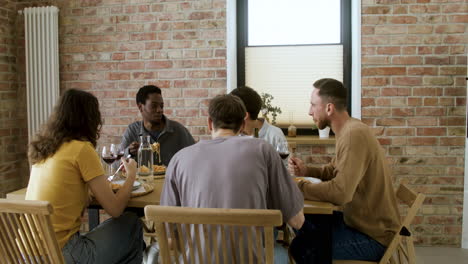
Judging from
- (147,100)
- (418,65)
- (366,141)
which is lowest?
(366,141)

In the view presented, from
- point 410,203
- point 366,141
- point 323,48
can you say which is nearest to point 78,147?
point 366,141

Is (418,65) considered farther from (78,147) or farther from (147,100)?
(78,147)

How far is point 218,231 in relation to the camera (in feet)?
4.63

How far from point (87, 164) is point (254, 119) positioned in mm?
1285

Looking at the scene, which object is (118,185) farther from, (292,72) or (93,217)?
(292,72)

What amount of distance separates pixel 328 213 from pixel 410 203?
0.56m

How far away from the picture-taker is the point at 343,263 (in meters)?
1.98

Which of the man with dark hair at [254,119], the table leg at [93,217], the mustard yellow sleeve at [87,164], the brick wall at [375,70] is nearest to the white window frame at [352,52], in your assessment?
the brick wall at [375,70]

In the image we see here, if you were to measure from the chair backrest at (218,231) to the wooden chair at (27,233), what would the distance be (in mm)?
416

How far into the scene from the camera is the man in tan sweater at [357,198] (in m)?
1.87

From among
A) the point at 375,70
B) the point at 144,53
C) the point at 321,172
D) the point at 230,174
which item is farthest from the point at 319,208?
the point at 144,53

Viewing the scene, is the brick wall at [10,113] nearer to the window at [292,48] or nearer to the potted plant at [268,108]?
the window at [292,48]

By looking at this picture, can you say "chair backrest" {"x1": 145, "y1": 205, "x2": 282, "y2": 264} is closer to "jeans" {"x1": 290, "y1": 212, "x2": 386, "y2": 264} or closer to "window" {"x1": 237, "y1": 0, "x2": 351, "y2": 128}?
"jeans" {"x1": 290, "y1": 212, "x2": 386, "y2": 264}

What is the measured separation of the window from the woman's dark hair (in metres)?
2.11
